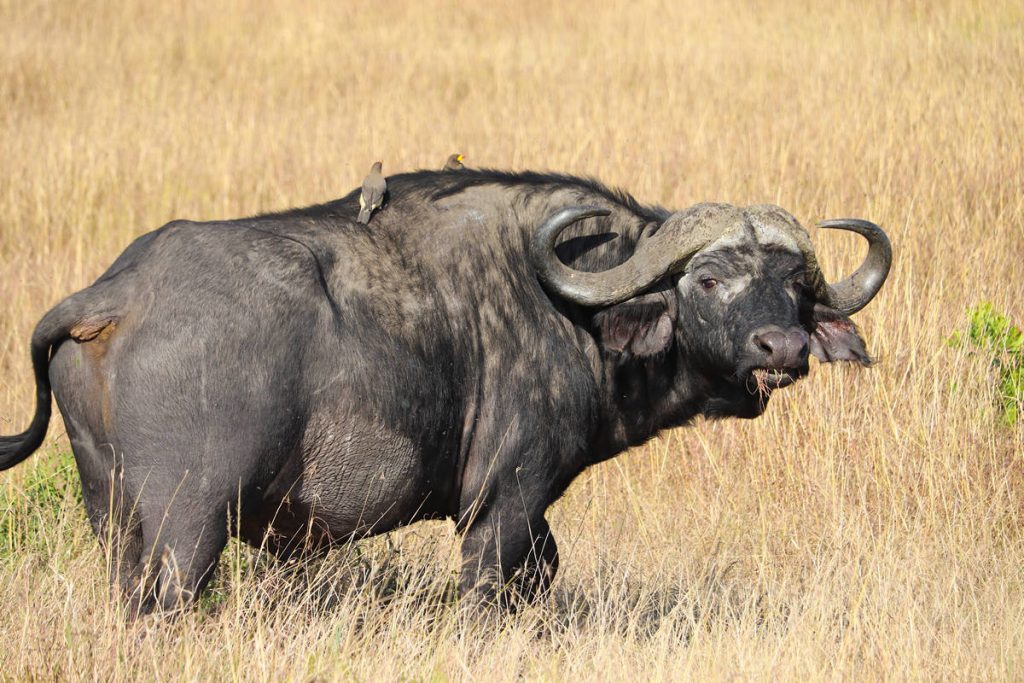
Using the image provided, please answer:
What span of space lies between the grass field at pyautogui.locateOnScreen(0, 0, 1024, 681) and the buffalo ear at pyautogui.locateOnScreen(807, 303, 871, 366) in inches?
34.2

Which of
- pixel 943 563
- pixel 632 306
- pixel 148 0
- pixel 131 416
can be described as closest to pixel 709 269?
pixel 632 306

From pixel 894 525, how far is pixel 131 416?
11.7ft

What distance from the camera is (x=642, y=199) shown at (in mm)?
8984

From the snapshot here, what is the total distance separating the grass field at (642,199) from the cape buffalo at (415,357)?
13.8 inches

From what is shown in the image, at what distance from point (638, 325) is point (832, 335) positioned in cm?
85

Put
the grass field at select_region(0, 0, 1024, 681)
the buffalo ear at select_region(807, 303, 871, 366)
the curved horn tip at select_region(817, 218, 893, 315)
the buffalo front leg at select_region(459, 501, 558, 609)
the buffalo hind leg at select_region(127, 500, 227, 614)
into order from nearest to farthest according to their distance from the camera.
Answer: the buffalo hind leg at select_region(127, 500, 227, 614) → the grass field at select_region(0, 0, 1024, 681) → the buffalo front leg at select_region(459, 501, 558, 609) → the buffalo ear at select_region(807, 303, 871, 366) → the curved horn tip at select_region(817, 218, 893, 315)

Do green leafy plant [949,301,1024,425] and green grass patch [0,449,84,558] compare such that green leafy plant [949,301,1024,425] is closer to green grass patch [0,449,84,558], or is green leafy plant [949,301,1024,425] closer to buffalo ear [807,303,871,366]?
buffalo ear [807,303,871,366]

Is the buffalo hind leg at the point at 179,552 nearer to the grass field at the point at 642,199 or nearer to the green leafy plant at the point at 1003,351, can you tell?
the grass field at the point at 642,199

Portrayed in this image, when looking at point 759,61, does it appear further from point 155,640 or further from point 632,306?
point 155,640

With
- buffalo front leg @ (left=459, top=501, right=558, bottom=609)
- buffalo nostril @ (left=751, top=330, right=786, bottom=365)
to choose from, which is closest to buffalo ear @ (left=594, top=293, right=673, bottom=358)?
buffalo nostril @ (left=751, top=330, right=786, bottom=365)

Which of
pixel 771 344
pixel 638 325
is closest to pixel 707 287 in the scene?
pixel 638 325

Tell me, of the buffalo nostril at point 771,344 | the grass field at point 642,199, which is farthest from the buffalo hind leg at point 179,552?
the buffalo nostril at point 771,344

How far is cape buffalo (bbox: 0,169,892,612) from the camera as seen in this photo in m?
3.62

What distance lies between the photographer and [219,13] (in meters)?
15.9
